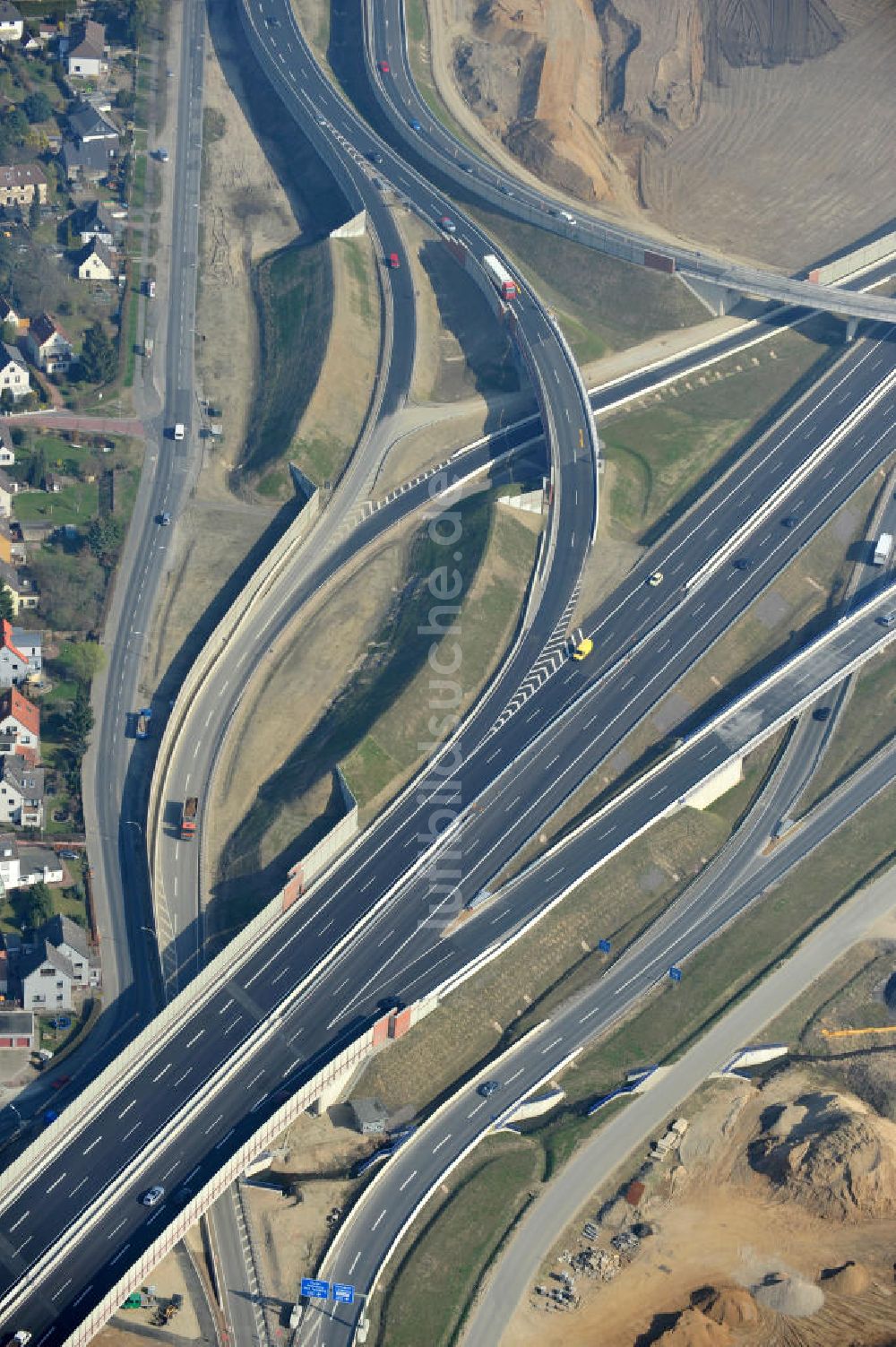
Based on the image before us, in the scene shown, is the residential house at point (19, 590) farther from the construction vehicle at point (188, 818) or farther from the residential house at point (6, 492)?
the construction vehicle at point (188, 818)

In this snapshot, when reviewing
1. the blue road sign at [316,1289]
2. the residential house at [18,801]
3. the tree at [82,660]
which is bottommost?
the blue road sign at [316,1289]

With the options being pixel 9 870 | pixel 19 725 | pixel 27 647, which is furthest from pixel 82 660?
pixel 9 870

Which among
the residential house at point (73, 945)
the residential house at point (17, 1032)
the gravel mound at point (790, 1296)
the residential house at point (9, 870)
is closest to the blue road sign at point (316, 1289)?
the residential house at point (17, 1032)

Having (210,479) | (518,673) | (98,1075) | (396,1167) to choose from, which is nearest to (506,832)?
(518,673)

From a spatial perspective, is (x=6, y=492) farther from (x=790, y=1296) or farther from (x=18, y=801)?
(x=790, y=1296)

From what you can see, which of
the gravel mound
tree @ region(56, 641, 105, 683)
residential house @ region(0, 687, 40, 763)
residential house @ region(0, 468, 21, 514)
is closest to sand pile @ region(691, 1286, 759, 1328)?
the gravel mound

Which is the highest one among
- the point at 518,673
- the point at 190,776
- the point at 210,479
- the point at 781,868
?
the point at 210,479

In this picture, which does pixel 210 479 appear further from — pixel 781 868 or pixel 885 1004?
pixel 885 1004
